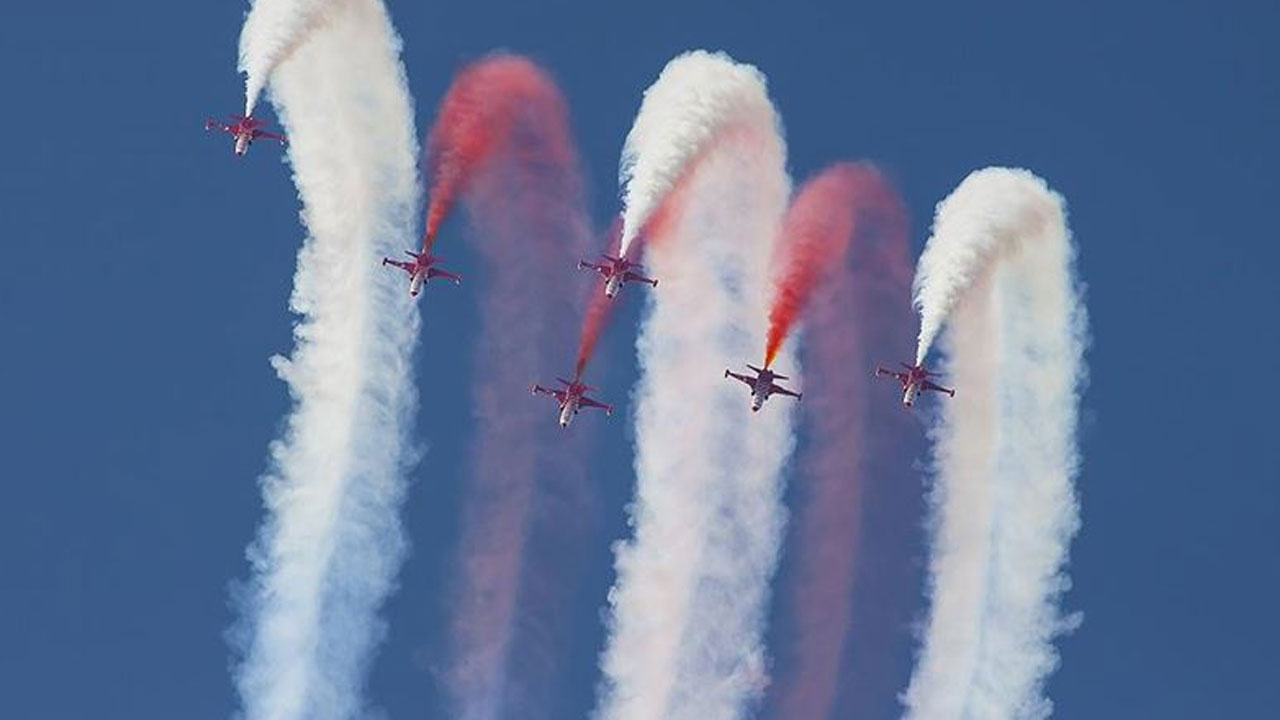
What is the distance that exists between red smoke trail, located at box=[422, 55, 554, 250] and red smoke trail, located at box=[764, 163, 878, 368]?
20.9 ft

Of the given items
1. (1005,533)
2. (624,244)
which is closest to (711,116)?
(624,244)

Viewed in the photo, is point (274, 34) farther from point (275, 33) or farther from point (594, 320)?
point (594, 320)

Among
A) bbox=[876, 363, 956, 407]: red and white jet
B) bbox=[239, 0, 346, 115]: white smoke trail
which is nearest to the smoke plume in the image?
bbox=[239, 0, 346, 115]: white smoke trail

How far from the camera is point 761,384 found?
123062mm

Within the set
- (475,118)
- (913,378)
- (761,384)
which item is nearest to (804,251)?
(761,384)

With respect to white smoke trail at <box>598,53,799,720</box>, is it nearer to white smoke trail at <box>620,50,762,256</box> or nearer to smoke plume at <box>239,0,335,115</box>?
white smoke trail at <box>620,50,762,256</box>

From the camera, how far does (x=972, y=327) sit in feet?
401

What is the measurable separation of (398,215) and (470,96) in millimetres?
3365

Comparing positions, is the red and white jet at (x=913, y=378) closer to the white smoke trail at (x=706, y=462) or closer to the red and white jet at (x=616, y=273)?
the white smoke trail at (x=706, y=462)

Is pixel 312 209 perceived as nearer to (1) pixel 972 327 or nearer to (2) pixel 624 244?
(2) pixel 624 244

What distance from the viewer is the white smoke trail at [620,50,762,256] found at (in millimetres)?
120375

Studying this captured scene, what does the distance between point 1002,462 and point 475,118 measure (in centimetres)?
1393

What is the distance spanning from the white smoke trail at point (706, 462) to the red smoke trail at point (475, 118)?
403 cm

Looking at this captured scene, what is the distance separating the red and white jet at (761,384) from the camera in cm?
12294
